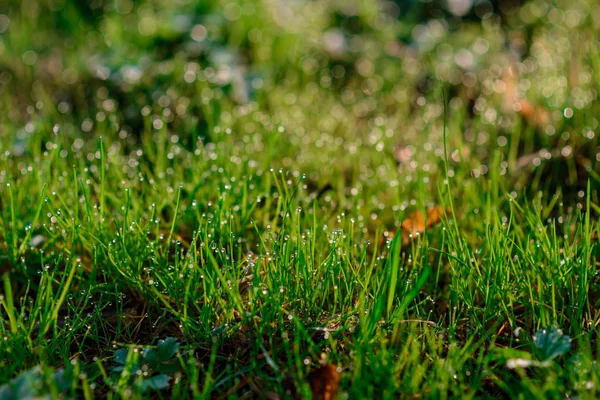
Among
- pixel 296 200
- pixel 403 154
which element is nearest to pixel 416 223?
pixel 296 200

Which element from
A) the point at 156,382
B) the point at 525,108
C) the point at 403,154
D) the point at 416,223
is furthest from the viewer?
the point at 525,108

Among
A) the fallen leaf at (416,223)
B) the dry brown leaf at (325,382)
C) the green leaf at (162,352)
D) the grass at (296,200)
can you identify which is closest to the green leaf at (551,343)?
the grass at (296,200)

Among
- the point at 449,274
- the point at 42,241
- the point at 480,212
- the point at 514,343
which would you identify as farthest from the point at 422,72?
the point at 42,241

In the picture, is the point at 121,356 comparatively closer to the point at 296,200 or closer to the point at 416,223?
the point at 296,200

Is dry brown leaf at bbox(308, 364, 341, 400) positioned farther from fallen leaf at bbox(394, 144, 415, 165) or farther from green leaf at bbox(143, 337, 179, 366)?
fallen leaf at bbox(394, 144, 415, 165)

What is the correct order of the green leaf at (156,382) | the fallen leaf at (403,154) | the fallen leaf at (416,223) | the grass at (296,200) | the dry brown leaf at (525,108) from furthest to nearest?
1. the dry brown leaf at (525,108)
2. the fallen leaf at (403,154)
3. the fallen leaf at (416,223)
4. the grass at (296,200)
5. the green leaf at (156,382)

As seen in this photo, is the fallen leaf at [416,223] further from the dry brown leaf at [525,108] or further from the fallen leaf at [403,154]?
the dry brown leaf at [525,108]

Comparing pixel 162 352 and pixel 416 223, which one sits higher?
pixel 416 223
